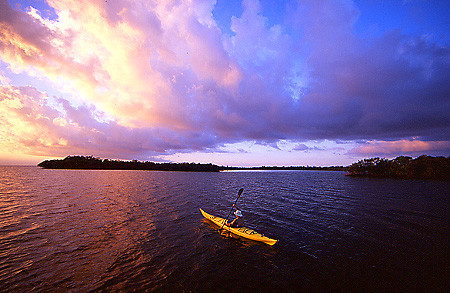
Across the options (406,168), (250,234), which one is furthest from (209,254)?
(406,168)

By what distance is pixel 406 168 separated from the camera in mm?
114625

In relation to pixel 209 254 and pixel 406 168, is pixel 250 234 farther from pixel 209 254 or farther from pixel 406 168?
pixel 406 168

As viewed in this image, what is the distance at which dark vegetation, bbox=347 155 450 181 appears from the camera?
103 meters

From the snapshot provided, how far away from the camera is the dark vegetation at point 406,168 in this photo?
103 metres

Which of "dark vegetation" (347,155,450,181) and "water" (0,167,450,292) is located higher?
"dark vegetation" (347,155,450,181)

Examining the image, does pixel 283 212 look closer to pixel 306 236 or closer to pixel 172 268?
pixel 306 236

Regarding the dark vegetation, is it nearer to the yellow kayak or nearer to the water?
the water

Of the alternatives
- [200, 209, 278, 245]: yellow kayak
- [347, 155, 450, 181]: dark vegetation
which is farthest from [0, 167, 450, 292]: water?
[347, 155, 450, 181]: dark vegetation

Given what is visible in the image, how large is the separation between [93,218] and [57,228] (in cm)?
409

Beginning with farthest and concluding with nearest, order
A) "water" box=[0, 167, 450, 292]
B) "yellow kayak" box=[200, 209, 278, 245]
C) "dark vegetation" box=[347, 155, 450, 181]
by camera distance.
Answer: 1. "dark vegetation" box=[347, 155, 450, 181]
2. "yellow kayak" box=[200, 209, 278, 245]
3. "water" box=[0, 167, 450, 292]

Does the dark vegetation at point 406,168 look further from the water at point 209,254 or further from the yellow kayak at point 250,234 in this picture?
the yellow kayak at point 250,234

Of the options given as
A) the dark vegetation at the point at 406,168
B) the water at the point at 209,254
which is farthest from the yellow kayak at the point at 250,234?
the dark vegetation at the point at 406,168

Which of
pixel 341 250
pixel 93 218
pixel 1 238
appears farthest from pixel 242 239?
pixel 1 238

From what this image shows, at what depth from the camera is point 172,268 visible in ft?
42.4
